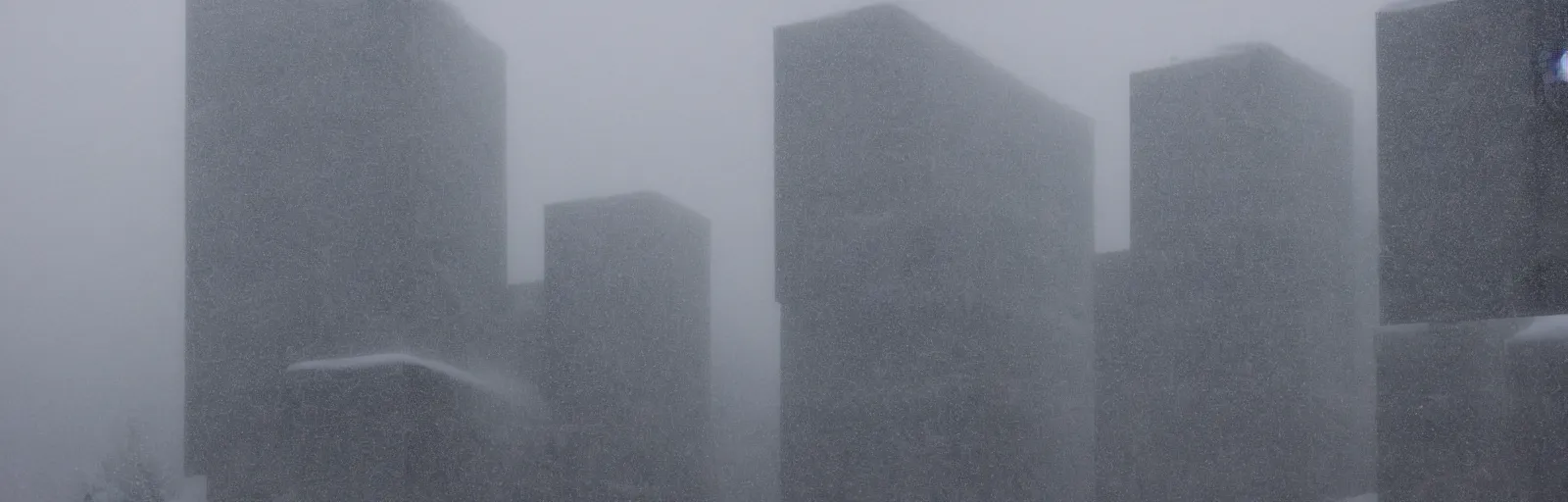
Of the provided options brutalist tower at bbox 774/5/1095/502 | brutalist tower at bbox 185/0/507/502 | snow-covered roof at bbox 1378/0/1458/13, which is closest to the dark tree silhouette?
brutalist tower at bbox 185/0/507/502

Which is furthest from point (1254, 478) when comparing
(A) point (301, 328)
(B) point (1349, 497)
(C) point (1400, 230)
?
(A) point (301, 328)

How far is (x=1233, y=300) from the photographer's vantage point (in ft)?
30.6

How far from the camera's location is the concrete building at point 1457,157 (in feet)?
23.0

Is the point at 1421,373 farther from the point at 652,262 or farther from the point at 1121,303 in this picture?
the point at 652,262

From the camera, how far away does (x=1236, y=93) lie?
9477 millimetres

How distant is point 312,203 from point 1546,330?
7608mm

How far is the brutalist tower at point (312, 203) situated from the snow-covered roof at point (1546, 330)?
6666 millimetres

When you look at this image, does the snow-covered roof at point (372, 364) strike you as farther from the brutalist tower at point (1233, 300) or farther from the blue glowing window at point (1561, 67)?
the blue glowing window at point (1561, 67)

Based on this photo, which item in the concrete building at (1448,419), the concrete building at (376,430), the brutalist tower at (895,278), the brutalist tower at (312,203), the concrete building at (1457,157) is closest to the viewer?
the concrete building at (1457,157)

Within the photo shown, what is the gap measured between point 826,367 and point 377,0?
13.4 ft

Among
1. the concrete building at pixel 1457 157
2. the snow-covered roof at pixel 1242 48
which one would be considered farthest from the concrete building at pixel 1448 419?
the snow-covered roof at pixel 1242 48

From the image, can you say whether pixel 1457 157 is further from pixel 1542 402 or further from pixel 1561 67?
pixel 1561 67

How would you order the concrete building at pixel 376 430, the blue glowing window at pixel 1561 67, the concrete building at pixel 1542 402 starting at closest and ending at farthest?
the blue glowing window at pixel 1561 67, the concrete building at pixel 1542 402, the concrete building at pixel 376 430

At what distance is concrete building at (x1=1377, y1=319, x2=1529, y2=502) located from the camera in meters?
7.39
